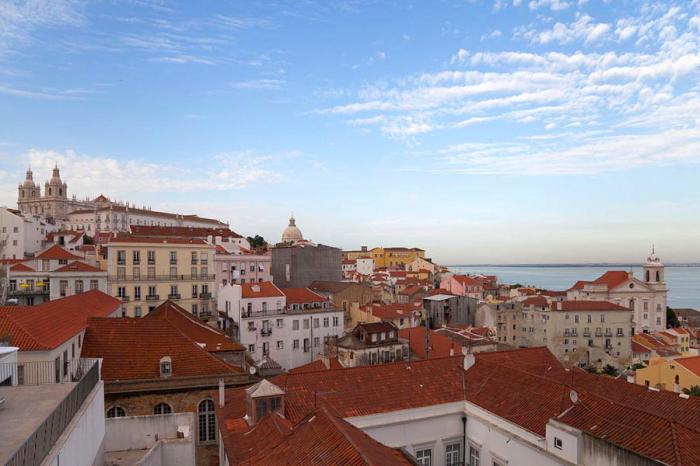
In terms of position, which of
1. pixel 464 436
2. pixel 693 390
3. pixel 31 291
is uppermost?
pixel 31 291

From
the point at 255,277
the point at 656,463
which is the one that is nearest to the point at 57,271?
the point at 255,277

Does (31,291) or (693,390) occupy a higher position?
(31,291)

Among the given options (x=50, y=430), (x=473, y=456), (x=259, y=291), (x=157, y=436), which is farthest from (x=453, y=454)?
(x=259, y=291)

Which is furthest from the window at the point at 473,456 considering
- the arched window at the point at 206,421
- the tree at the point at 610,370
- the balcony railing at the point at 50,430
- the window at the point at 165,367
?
the tree at the point at 610,370

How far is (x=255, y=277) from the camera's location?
5397 cm

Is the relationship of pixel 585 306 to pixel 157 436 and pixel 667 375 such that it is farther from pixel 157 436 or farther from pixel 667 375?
pixel 157 436

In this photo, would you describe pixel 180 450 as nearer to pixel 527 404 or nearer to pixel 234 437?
pixel 234 437

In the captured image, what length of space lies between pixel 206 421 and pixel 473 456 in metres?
10.4

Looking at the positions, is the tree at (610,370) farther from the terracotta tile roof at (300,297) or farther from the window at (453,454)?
the window at (453,454)

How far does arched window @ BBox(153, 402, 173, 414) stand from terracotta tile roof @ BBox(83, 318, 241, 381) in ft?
3.54

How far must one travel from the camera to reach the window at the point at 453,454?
16016mm

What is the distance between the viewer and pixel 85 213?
356 ft

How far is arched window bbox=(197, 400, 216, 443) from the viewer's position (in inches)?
731

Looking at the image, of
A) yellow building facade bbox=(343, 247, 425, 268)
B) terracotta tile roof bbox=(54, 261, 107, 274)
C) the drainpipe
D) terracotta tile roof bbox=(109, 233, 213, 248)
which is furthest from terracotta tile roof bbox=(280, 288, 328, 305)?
yellow building facade bbox=(343, 247, 425, 268)
